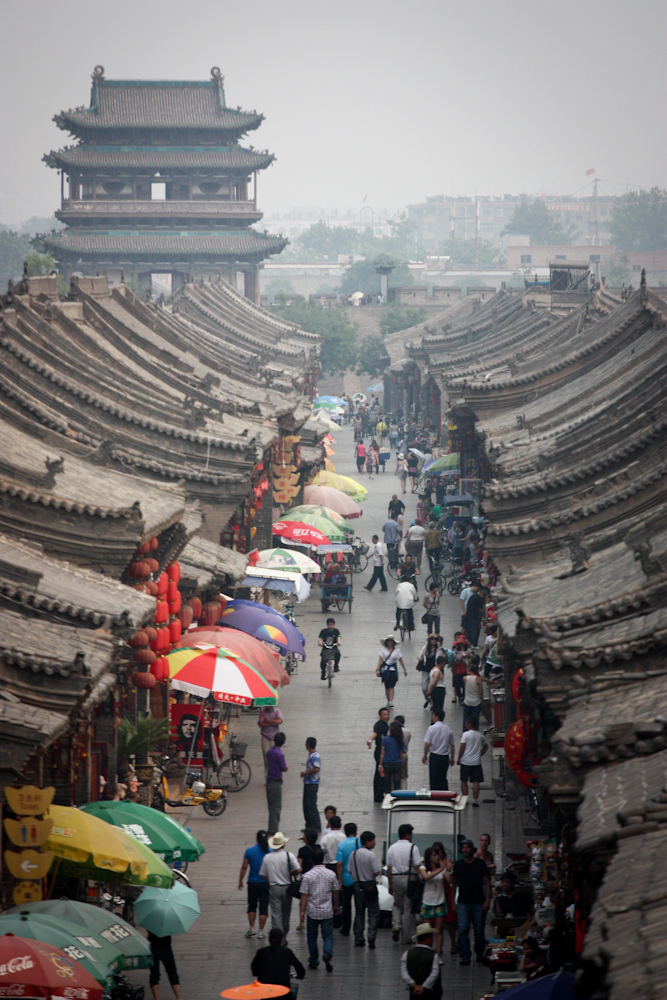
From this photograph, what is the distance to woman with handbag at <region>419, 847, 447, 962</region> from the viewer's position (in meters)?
14.9

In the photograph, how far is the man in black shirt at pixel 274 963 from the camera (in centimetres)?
1292

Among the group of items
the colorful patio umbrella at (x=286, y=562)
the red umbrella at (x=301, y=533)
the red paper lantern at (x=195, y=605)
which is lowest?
the red paper lantern at (x=195, y=605)

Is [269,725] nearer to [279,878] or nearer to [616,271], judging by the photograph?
[279,878]

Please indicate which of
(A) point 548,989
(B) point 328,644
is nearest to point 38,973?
(A) point 548,989

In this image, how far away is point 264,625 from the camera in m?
23.4

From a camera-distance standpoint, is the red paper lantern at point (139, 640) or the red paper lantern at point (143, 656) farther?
the red paper lantern at point (143, 656)

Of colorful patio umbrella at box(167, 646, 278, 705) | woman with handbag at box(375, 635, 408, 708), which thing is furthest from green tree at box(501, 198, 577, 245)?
colorful patio umbrella at box(167, 646, 278, 705)

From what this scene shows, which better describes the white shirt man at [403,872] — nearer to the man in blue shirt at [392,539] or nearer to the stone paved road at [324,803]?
the stone paved road at [324,803]

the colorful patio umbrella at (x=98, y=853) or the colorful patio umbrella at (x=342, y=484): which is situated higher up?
the colorful patio umbrella at (x=342, y=484)

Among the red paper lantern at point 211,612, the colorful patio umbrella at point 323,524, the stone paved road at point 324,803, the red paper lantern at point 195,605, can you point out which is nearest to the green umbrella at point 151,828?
the stone paved road at point 324,803

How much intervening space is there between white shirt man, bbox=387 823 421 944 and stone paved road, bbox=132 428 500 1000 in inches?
9.5

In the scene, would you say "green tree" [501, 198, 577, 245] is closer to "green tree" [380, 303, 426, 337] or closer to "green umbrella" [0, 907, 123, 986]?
"green tree" [380, 303, 426, 337]

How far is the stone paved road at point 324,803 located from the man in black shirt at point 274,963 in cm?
128

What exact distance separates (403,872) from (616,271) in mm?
104453
